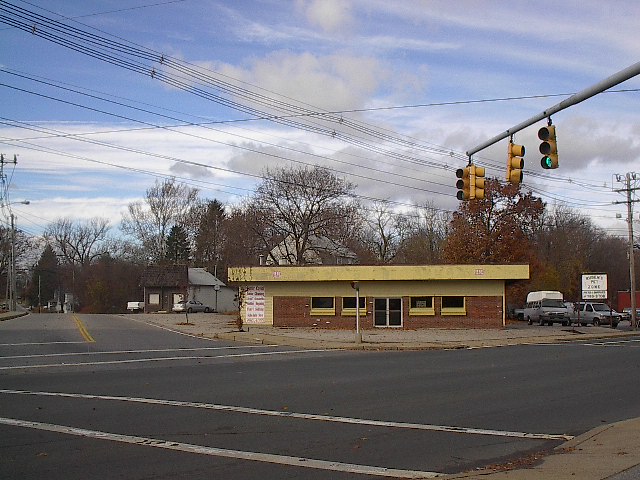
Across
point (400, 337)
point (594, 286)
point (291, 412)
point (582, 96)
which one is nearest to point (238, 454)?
point (291, 412)

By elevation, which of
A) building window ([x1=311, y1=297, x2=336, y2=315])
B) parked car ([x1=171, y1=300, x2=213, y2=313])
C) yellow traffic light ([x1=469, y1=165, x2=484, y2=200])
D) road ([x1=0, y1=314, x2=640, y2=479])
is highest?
yellow traffic light ([x1=469, y1=165, x2=484, y2=200])

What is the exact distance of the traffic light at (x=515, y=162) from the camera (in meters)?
17.1

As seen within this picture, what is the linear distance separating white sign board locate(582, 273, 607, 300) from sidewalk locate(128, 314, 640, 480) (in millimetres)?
5693

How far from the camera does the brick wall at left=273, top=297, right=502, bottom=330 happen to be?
42.9 m

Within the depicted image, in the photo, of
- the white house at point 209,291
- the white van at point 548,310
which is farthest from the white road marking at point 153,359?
the white house at point 209,291

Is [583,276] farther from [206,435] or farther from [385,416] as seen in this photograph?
[206,435]

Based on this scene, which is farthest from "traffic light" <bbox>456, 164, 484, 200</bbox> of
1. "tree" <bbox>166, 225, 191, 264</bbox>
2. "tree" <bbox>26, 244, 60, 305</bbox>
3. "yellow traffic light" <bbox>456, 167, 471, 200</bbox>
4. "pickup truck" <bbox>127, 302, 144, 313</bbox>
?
"tree" <bbox>26, 244, 60, 305</bbox>

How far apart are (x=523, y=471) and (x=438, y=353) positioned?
65.3ft

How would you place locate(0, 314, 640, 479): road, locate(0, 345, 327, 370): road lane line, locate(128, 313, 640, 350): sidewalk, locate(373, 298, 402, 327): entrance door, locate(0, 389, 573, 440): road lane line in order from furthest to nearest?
locate(373, 298, 402, 327): entrance door, locate(128, 313, 640, 350): sidewalk, locate(0, 345, 327, 370): road lane line, locate(0, 389, 573, 440): road lane line, locate(0, 314, 640, 479): road

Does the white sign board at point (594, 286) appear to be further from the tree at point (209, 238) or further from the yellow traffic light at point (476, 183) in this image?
the tree at point (209, 238)

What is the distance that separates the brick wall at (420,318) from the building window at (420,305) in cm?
25

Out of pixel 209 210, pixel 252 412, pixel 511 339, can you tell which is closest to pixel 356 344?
pixel 511 339

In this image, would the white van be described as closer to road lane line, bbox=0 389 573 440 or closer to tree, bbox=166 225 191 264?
road lane line, bbox=0 389 573 440

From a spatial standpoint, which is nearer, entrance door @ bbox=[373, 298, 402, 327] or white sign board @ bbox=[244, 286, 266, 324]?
entrance door @ bbox=[373, 298, 402, 327]
